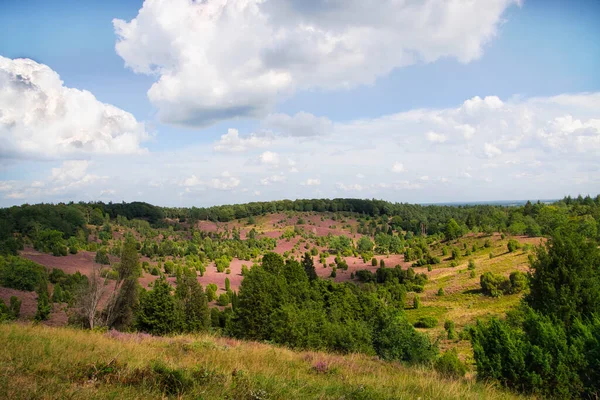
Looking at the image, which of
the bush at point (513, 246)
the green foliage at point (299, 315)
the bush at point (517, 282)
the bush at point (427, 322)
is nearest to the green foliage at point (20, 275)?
the green foliage at point (299, 315)

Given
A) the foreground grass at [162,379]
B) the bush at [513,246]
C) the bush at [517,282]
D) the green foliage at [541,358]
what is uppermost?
the foreground grass at [162,379]

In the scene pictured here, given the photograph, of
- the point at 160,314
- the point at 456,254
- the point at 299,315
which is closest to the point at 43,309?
the point at 160,314

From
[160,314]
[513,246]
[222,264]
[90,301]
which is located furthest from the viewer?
[222,264]

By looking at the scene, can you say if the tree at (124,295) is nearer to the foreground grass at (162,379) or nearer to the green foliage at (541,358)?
the foreground grass at (162,379)

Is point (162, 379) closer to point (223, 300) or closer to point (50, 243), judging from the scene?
point (223, 300)

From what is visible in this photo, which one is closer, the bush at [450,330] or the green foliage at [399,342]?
the green foliage at [399,342]

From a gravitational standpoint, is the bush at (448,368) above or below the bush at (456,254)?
above

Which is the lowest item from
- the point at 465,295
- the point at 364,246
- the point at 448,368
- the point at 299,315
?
the point at 465,295

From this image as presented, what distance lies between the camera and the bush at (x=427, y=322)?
36875mm

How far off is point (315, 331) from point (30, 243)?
7097cm

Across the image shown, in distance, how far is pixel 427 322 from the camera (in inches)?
1455

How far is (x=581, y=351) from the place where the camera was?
34.4 ft

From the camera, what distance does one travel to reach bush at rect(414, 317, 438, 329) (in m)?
36.9

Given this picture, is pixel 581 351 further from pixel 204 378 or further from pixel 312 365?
pixel 204 378
